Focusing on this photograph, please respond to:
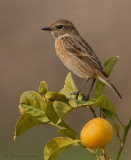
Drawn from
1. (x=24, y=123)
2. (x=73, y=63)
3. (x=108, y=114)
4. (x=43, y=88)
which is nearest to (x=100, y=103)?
(x=108, y=114)

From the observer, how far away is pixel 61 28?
625 cm

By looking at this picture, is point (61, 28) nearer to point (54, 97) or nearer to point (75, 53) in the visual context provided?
point (75, 53)

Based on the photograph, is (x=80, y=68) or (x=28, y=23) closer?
(x=80, y=68)

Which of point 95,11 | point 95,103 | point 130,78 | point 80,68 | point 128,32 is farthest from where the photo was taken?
point 95,11

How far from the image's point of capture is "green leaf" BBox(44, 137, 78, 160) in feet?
9.00

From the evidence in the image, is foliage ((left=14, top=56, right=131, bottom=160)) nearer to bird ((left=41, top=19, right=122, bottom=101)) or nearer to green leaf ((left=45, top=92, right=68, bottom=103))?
green leaf ((left=45, top=92, right=68, bottom=103))

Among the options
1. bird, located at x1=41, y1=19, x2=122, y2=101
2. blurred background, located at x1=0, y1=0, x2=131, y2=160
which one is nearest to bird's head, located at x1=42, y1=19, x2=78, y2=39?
bird, located at x1=41, y1=19, x2=122, y2=101

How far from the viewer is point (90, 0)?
17312mm

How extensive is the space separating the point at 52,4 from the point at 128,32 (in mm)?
3672

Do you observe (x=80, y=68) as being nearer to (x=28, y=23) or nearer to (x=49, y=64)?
(x=49, y=64)

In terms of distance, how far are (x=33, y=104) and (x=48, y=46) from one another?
1290 cm

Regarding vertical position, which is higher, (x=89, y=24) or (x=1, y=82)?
(x=89, y=24)

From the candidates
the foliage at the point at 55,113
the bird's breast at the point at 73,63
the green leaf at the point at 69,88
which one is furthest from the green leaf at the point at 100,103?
the bird's breast at the point at 73,63

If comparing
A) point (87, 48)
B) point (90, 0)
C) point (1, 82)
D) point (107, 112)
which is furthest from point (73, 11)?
point (107, 112)
